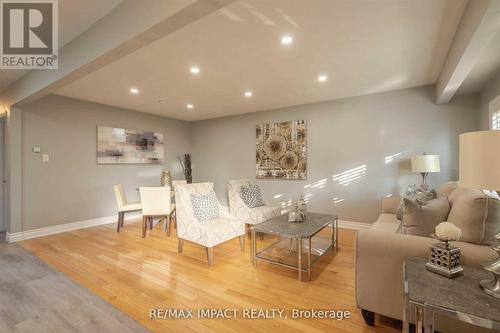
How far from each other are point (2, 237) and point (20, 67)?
2861 millimetres

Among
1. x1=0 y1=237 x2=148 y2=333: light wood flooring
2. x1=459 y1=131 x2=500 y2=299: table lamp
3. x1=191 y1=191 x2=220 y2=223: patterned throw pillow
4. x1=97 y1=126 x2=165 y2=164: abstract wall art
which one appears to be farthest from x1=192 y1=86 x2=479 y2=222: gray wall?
x1=0 y1=237 x2=148 y2=333: light wood flooring

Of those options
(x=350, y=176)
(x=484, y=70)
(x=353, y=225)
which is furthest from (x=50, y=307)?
(x=484, y=70)

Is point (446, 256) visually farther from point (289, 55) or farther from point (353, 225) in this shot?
point (353, 225)

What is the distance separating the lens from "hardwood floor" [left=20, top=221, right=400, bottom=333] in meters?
1.77

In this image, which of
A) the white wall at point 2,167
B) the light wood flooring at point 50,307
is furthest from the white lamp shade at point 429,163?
the white wall at point 2,167

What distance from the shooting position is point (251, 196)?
3.99 metres

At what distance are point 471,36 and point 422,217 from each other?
56.2 inches

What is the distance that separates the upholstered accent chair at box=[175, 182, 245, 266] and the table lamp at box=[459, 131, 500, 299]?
2282 mm

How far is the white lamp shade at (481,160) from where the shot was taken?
1.07 metres

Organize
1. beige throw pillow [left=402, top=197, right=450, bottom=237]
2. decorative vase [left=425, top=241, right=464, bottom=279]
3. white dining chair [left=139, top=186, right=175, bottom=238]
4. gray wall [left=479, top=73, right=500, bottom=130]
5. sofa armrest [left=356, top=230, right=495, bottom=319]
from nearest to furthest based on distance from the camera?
1. decorative vase [left=425, top=241, right=464, bottom=279]
2. sofa armrest [left=356, top=230, right=495, bottom=319]
3. beige throw pillow [left=402, top=197, right=450, bottom=237]
4. gray wall [left=479, top=73, right=500, bottom=130]
5. white dining chair [left=139, top=186, right=175, bottom=238]

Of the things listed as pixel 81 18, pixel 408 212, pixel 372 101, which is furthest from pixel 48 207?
pixel 372 101

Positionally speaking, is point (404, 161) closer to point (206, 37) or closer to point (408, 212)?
point (408, 212)

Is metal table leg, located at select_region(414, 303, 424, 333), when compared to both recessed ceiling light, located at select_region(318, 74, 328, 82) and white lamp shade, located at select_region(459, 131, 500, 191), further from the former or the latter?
recessed ceiling light, located at select_region(318, 74, 328, 82)

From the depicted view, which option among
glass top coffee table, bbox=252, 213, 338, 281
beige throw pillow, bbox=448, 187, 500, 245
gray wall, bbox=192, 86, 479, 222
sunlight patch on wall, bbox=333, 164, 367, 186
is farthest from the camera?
sunlight patch on wall, bbox=333, 164, 367, 186
